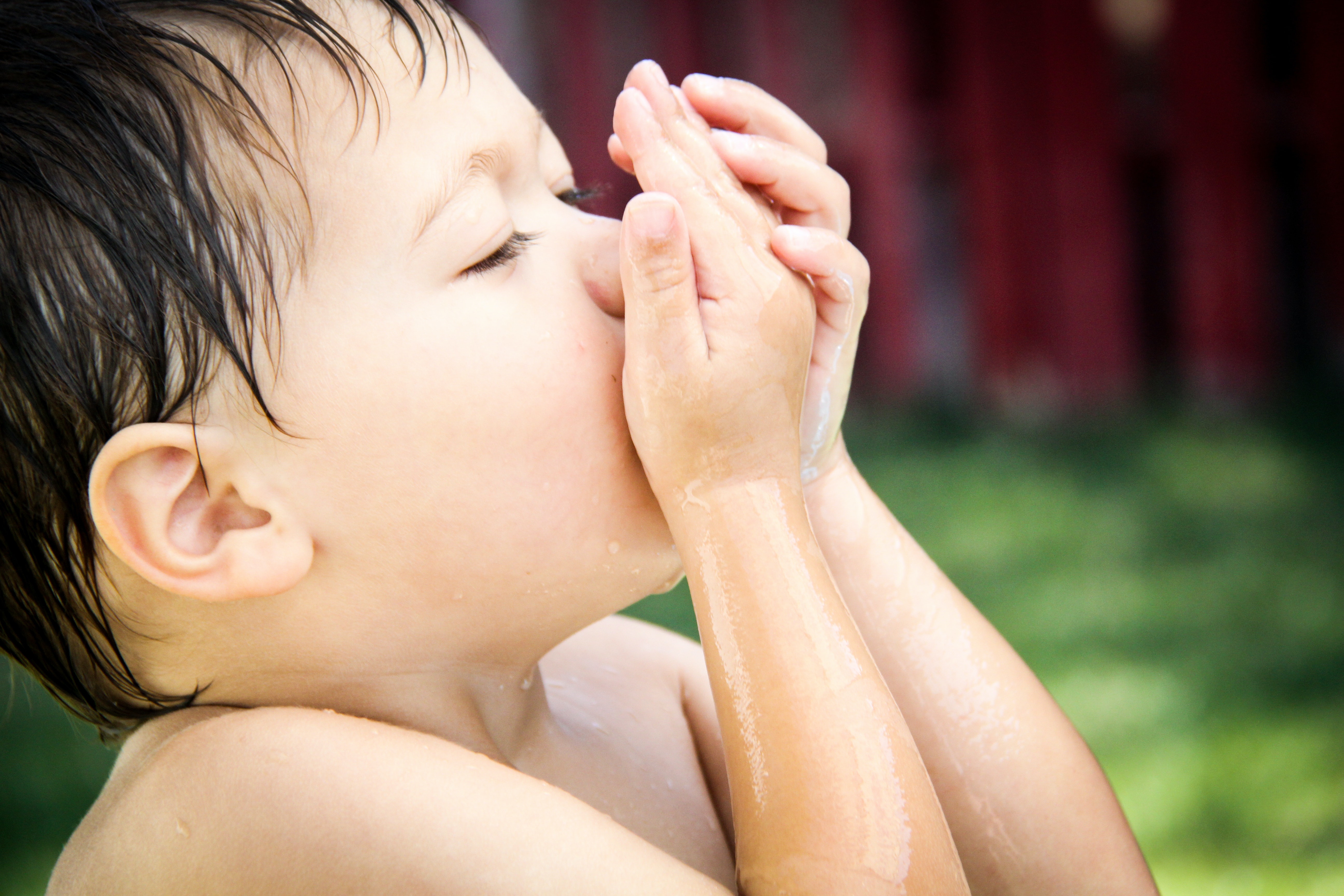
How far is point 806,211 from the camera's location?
3.95ft

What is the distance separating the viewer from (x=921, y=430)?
4.79 meters

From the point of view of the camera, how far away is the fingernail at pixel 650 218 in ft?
3.24

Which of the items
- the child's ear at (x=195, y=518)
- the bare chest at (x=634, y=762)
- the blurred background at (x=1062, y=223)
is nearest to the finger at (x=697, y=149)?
the child's ear at (x=195, y=518)

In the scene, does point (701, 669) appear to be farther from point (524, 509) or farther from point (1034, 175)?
point (1034, 175)

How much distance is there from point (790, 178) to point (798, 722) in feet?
1.78

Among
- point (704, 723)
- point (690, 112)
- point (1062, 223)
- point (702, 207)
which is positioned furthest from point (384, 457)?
point (1062, 223)

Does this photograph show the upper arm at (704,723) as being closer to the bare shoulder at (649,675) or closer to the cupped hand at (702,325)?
the bare shoulder at (649,675)

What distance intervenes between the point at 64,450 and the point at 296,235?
265mm

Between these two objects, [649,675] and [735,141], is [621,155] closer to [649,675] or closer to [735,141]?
[735,141]

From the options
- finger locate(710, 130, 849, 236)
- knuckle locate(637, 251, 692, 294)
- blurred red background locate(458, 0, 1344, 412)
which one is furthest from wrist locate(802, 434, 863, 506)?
blurred red background locate(458, 0, 1344, 412)

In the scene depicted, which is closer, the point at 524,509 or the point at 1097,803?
the point at 524,509

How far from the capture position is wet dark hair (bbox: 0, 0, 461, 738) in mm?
943

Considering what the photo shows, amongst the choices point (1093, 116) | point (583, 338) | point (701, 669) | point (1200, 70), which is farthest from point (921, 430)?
point (583, 338)

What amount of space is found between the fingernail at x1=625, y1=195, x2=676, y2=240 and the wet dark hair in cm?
27
